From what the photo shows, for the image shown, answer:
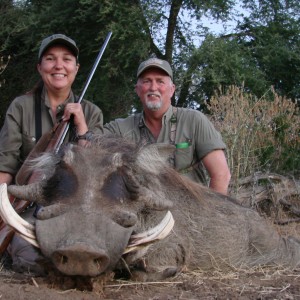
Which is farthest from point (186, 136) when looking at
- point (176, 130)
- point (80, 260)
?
point (80, 260)

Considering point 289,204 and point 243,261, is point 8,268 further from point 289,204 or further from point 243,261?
point 289,204

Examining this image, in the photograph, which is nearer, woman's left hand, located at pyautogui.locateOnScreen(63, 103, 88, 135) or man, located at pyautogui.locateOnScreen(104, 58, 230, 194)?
woman's left hand, located at pyautogui.locateOnScreen(63, 103, 88, 135)

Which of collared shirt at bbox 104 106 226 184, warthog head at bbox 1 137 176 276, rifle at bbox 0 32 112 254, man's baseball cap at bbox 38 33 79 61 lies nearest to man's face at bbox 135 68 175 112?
collared shirt at bbox 104 106 226 184

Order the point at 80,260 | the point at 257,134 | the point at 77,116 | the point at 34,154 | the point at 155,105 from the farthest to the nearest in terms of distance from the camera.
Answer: the point at 257,134
the point at 155,105
the point at 77,116
the point at 34,154
the point at 80,260

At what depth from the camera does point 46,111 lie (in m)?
4.69

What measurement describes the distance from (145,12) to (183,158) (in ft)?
29.0

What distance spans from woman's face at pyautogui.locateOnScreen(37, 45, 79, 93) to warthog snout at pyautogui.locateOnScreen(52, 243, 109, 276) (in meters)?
2.41

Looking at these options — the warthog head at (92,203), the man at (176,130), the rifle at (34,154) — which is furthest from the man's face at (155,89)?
the warthog head at (92,203)

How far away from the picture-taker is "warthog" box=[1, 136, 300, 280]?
8.42ft

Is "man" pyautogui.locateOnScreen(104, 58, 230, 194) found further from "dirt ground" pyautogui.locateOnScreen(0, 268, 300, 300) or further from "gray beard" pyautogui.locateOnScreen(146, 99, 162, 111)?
"dirt ground" pyautogui.locateOnScreen(0, 268, 300, 300)

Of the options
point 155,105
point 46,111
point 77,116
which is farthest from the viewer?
point 155,105

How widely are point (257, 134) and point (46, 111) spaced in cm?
449

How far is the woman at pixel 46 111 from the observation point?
14.8 ft

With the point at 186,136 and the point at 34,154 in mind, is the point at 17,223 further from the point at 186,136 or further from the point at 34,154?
the point at 186,136
